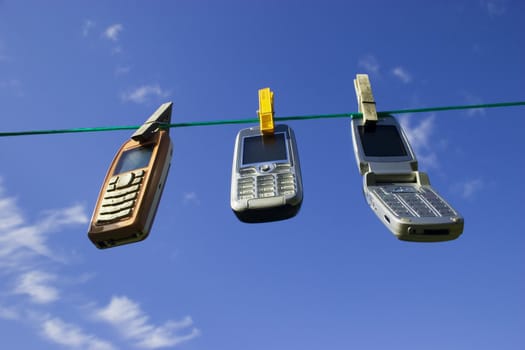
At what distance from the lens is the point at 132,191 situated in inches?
118

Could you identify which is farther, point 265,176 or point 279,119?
point 279,119

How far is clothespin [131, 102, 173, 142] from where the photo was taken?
3533 mm

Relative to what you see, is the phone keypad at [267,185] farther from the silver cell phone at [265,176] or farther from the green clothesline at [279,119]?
the green clothesline at [279,119]

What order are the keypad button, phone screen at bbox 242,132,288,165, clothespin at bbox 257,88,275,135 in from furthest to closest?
clothespin at bbox 257,88,275,135 → phone screen at bbox 242,132,288,165 → the keypad button

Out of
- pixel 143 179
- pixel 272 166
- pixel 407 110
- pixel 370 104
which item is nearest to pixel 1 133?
pixel 143 179

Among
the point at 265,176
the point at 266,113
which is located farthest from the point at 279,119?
the point at 265,176

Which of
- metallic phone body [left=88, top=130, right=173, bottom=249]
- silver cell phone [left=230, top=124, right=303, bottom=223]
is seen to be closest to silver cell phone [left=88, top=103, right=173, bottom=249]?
metallic phone body [left=88, top=130, right=173, bottom=249]

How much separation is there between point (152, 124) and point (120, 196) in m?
0.80

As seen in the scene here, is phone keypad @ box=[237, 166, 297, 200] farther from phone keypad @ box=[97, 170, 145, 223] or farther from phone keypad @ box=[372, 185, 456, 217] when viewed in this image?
phone keypad @ box=[97, 170, 145, 223]

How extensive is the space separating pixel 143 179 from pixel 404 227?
5.48 feet

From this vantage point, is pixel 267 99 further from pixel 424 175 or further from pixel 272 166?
pixel 424 175

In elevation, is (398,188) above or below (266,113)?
below

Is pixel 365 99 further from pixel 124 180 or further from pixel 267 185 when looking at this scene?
pixel 124 180

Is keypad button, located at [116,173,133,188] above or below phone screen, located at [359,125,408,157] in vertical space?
below
